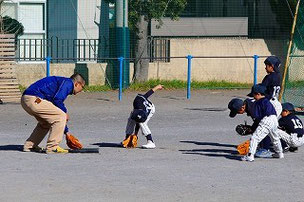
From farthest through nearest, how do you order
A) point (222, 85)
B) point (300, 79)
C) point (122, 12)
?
point (222, 85) < point (122, 12) < point (300, 79)

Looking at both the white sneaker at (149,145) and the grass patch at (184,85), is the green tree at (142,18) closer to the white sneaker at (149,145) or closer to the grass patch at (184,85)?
the grass patch at (184,85)

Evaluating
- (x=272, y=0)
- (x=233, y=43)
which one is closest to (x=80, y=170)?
(x=233, y=43)

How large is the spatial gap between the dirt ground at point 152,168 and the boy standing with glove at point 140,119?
0.18 metres

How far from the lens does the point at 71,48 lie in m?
30.0

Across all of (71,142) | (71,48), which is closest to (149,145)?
(71,142)

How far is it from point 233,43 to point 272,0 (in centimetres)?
268

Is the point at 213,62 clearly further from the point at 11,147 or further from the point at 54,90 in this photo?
the point at 54,90

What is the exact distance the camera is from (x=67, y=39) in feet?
98.9

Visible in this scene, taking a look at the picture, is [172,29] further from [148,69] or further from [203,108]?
[203,108]

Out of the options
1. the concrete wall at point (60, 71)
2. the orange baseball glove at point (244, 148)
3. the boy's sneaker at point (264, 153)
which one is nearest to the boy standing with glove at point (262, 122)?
the boy's sneaker at point (264, 153)

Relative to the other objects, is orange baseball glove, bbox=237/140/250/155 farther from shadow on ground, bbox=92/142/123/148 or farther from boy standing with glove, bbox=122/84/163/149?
shadow on ground, bbox=92/142/123/148

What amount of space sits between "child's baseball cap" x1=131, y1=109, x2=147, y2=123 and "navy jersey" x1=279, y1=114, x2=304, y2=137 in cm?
218

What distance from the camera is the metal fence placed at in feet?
96.6

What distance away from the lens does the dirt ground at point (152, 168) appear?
36.3ft
